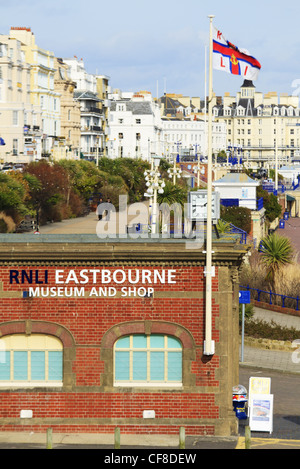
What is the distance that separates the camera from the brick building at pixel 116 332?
20719 millimetres

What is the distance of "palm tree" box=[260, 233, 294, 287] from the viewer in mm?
43125

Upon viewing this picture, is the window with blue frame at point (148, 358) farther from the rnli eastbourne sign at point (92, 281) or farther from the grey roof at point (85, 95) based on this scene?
the grey roof at point (85, 95)

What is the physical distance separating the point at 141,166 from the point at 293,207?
3614 centimetres

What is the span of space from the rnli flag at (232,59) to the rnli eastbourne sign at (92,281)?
202 inches

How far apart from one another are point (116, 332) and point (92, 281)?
4.23ft

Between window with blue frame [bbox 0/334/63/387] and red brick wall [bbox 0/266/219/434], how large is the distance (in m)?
0.23

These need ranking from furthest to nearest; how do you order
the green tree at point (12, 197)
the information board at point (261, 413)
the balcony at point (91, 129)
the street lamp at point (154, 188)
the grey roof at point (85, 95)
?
the grey roof at point (85, 95) → the balcony at point (91, 129) → the green tree at point (12, 197) → the street lamp at point (154, 188) → the information board at point (261, 413)

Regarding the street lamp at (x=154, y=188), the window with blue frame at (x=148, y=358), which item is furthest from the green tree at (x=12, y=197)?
the window with blue frame at (x=148, y=358)

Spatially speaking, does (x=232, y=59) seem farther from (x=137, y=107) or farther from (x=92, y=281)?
(x=137, y=107)

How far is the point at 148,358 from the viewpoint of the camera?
2097cm

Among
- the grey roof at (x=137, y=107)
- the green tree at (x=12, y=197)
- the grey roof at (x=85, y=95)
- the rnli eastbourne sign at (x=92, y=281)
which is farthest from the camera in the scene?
the grey roof at (x=137, y=107)

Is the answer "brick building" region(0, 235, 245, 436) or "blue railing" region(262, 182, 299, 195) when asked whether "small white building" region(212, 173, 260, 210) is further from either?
"brick building" region(0, 235, 245, 436)

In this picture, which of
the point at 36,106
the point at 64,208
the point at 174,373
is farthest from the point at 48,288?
the point at 36,106

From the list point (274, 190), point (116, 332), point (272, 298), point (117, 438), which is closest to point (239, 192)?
point (272, 298)
